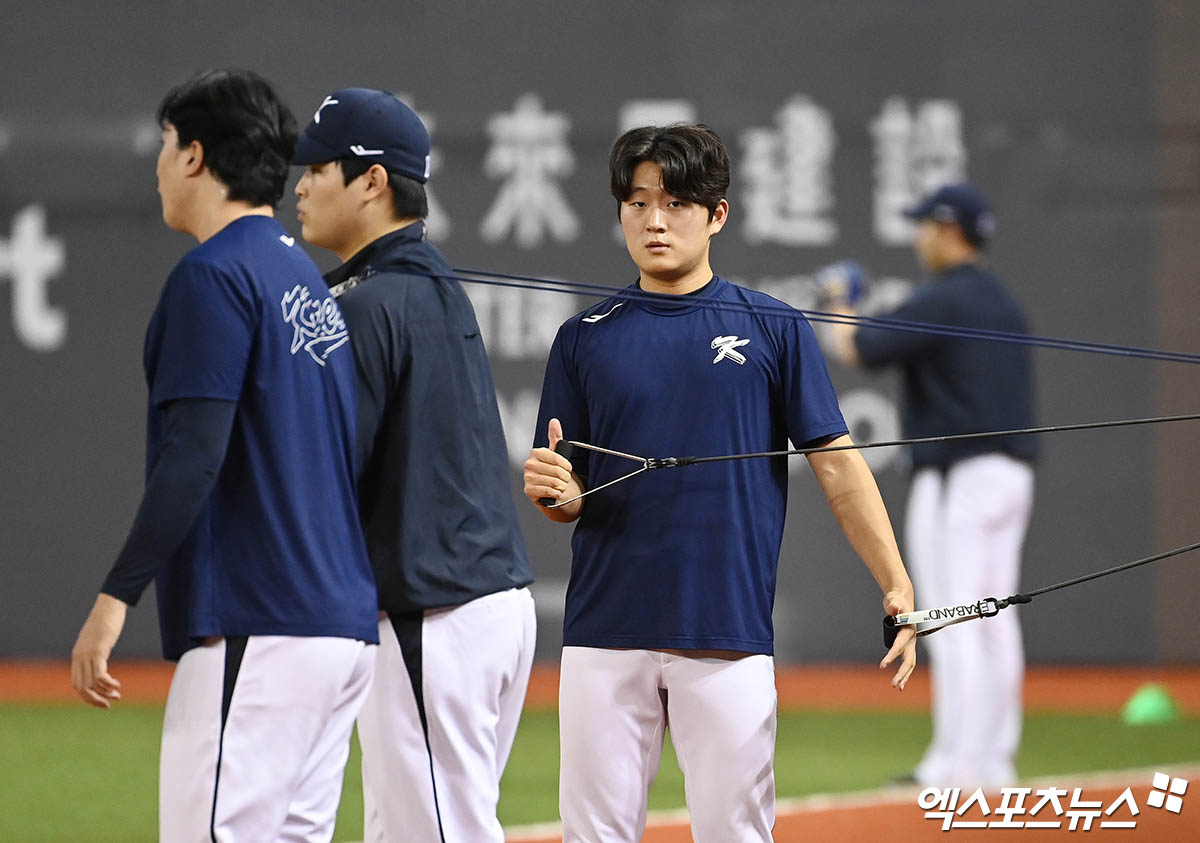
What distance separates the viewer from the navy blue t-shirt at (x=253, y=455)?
98.2 inches

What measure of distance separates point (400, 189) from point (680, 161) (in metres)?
0.62

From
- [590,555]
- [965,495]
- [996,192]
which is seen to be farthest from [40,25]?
[590,555]

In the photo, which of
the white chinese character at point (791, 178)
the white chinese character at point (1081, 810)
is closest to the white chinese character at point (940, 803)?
the white chinese character at point (1081, 810)

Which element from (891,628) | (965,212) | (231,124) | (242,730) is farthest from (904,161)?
(242,730)

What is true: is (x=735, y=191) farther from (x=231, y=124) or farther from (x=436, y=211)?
(x=231, y=124)

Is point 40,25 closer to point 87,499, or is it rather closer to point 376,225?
point 87,499

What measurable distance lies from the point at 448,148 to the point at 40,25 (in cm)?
251

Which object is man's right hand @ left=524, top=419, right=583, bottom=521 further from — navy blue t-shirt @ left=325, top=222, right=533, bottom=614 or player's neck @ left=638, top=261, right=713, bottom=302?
player's neck @ left=638, top=261, right=713, bottom=302

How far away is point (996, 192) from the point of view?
30.8 ft

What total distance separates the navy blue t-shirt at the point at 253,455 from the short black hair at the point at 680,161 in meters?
0.79

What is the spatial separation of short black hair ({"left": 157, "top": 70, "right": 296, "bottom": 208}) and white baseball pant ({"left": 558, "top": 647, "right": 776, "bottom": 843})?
42.0 inches

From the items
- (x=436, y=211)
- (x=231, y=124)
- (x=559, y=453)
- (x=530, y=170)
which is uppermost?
(x=530, y=170)

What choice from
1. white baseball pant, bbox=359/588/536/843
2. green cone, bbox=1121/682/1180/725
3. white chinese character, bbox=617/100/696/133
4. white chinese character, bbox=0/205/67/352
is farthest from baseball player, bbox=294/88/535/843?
white chinese character, bbox=0/205/67/352

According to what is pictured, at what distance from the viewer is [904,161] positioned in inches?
365
